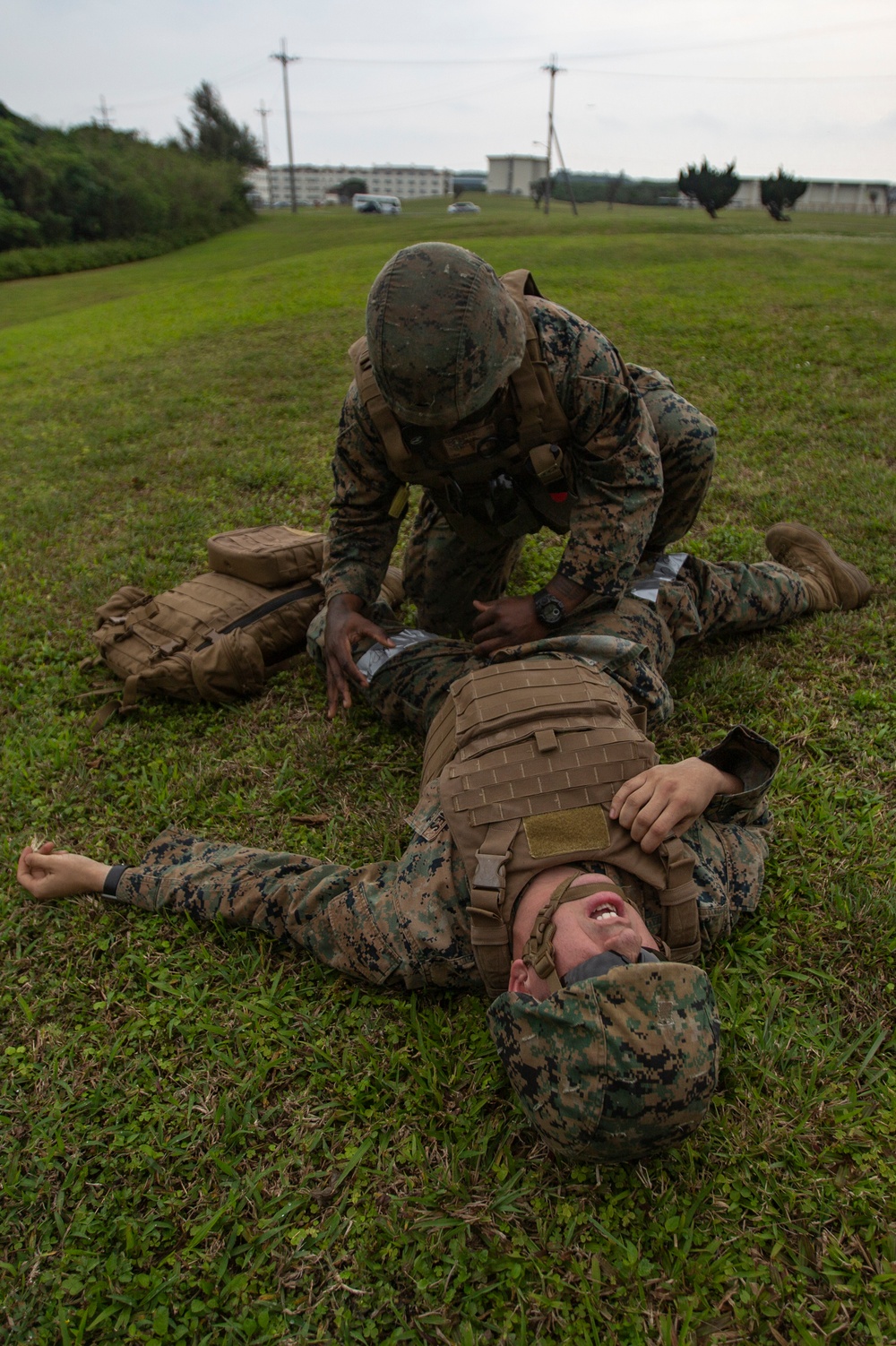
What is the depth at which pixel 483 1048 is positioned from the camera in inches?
79.1

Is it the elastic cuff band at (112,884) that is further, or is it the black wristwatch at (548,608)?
the black wristwatch at (548,608)

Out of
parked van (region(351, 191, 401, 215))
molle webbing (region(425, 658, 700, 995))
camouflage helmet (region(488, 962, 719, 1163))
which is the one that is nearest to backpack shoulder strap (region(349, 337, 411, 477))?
molle webbing (region(425, 658, 700, 995))

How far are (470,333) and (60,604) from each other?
2736mm

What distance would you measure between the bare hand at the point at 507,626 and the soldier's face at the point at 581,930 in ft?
3.31

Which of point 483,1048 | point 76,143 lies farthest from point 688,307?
point 76,143

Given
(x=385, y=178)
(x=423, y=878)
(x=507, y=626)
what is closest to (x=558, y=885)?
(x=423, y=878)

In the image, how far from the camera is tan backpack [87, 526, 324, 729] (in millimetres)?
3262

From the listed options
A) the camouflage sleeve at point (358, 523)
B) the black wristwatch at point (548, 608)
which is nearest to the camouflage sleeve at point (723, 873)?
the black wristwatch at point (548, 608)

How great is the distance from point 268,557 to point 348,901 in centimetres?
175

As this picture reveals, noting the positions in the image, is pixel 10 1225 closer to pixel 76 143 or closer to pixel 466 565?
pixel 466 565

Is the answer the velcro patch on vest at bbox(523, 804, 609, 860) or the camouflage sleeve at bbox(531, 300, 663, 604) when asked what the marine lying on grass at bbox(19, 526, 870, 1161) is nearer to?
the velcro patch on vest at bbox(523, 804, 609, 860)

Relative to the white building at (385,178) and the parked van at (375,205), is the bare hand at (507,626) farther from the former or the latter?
the white building at (385,178)

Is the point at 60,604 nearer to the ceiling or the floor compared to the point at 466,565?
nearer to the floor

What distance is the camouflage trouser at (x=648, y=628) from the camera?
8.96 feet
